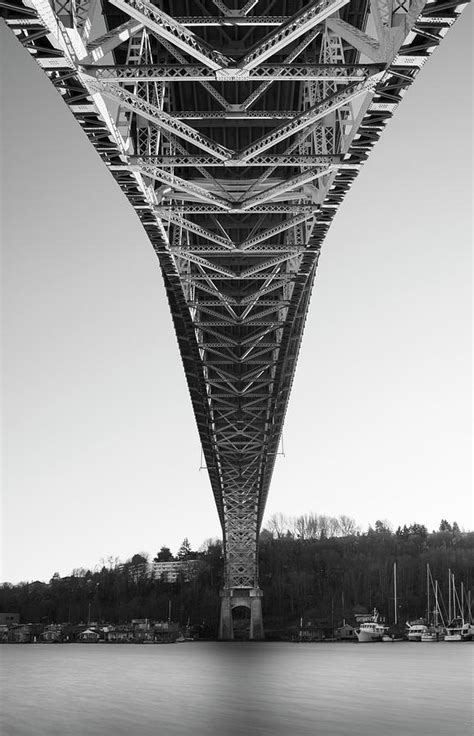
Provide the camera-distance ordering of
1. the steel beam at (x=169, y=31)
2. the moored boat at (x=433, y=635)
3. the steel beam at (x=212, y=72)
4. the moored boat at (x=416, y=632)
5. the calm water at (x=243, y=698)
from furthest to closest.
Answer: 1. the moored boat at (x=416, y=632)
2. the moored boat at (x=433, y=635)
3. the calm water at (x=243, y=698)
4. the steel beam at (x=212, y=72)
5. the steel beam at (x=169, y=31)

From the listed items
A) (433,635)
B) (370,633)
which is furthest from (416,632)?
(370,633)

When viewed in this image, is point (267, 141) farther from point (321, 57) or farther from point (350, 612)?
point (350, 612)

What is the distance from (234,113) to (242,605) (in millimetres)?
81187

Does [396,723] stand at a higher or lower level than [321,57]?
lower

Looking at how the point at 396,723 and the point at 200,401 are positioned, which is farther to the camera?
the point at 200,401

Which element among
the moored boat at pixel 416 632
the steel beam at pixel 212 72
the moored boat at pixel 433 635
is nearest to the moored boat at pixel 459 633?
the moored boat at pixel 433 635

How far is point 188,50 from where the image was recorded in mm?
12336

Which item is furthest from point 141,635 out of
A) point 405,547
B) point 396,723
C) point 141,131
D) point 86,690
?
point 141,131

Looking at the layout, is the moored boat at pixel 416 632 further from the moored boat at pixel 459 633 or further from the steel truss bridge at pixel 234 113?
the steel truss bridge at pixel 234 113

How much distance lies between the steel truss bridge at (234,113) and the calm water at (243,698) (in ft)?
40.4

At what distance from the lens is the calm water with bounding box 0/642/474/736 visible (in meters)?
25.6

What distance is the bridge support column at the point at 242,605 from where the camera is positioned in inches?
3546

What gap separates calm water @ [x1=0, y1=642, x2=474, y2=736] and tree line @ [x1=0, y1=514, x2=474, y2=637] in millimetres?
60756

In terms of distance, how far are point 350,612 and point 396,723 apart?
96149 millimetres
